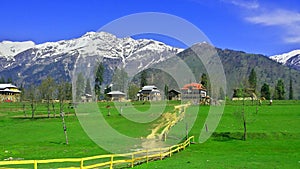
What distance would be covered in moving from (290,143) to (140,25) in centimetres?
3275

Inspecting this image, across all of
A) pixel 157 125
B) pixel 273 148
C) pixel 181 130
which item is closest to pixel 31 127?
pixel 157 125

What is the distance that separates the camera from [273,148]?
45094 millimetres

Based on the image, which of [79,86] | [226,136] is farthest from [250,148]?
[79,86]

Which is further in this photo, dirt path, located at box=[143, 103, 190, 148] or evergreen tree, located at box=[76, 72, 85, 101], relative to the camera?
dirt path, located at box=[143, 103, 190, 148]

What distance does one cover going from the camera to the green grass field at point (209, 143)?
3256 centimetres

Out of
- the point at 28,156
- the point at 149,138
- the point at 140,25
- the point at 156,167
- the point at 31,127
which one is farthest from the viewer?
the point at 31,127

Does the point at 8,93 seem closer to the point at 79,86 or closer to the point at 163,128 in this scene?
the point at 163,128

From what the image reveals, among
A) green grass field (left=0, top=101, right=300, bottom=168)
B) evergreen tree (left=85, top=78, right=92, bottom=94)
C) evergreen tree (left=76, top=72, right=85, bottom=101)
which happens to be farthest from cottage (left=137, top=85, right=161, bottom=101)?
evergreen tree (left=76, top=72, right=85, bottom=101)

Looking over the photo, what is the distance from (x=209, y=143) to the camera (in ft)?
168

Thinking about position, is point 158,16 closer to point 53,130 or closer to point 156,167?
point 156,167

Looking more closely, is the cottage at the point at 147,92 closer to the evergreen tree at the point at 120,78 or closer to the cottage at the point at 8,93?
the cottage at the point at 8,93

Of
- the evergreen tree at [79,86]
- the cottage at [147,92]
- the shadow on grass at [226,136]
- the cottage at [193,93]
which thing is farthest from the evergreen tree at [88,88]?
the cottage at [147,92]

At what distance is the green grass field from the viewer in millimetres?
32562

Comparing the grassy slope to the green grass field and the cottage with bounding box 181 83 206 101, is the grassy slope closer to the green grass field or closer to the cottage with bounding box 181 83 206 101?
the green grass field
